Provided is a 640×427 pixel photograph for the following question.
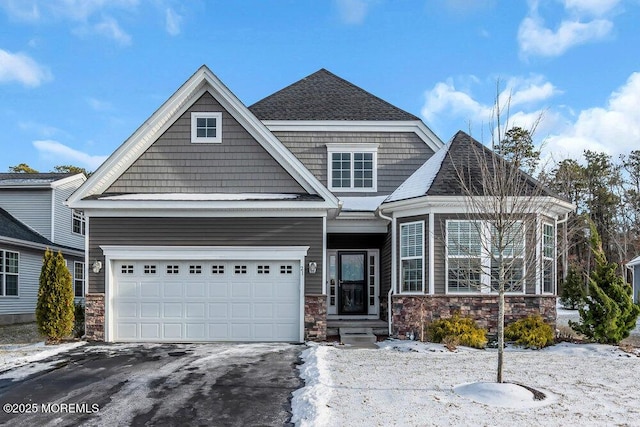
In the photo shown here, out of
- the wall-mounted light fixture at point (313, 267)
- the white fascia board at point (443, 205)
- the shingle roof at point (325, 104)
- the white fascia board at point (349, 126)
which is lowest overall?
the wall-mounted light fixture at point (313, 267)

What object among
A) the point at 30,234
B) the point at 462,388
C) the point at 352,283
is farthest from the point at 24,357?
the point at 30,234

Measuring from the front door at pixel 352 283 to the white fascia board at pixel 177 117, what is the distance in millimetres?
3769

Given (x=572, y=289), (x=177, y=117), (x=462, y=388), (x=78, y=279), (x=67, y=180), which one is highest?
(x=177, y=117)

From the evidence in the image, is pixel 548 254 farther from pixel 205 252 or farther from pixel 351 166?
pixel 205 252

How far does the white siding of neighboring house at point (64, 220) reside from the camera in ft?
69.3

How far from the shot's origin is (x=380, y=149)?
16312mm

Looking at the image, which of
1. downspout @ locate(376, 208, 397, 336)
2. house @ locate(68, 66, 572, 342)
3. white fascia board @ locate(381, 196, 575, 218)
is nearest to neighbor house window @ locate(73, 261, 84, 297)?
house @ locate(68, 66, 572, 342)

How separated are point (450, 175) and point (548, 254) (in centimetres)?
290

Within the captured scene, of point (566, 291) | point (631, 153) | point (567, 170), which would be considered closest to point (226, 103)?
point (566, 291)

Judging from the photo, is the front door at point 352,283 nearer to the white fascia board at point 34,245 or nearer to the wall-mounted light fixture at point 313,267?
the wall-mounted light fixture at point 313,267

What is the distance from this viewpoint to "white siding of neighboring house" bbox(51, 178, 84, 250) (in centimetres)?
2112

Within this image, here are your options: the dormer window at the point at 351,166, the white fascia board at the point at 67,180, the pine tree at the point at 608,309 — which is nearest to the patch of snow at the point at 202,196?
the dormer window at the point at 351,166

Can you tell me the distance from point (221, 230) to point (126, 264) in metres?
2.28

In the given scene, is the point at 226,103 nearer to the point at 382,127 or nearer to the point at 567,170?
the point at 382,127
